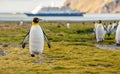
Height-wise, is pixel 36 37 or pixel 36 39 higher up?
pixel 36 37

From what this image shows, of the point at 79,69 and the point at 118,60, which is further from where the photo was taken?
the point at 118,60

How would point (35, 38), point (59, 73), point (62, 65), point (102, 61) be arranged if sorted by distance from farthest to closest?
1. point (35, 38)
2. point (102, 61)
3. point (62, 65)
4. point (59, 73)

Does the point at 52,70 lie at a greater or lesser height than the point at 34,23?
lesser

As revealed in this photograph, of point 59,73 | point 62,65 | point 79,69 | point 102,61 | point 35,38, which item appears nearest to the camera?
point 59,73

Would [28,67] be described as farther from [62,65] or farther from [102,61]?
[102,61]

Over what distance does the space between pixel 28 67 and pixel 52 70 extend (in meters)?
1.27

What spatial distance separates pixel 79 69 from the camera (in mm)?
15391

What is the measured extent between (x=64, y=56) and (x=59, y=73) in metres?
5.90

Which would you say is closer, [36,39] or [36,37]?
[36,37]

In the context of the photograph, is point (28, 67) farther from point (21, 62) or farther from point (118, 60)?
point (118, 60)

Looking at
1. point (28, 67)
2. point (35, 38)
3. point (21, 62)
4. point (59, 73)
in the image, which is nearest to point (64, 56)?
point (35, 38)

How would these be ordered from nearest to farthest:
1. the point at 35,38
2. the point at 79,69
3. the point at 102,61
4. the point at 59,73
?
the point at 59,73 → the point at 79,69 → the point at 102,61 → the point at 35,38

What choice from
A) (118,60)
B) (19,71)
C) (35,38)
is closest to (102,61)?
(118,60)

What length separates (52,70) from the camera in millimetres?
15086
